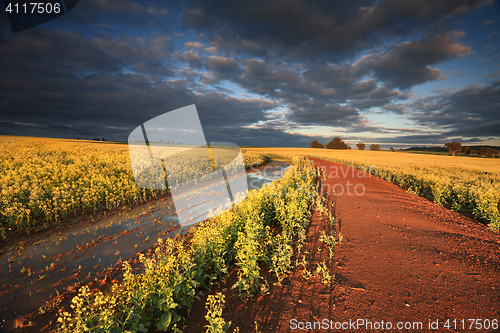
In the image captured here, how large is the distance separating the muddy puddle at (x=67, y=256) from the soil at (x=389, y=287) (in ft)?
14.1

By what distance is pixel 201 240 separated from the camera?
522 cm

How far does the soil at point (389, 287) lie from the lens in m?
3.72

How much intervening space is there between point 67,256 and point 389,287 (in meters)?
10.1

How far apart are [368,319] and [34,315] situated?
740 centimetres

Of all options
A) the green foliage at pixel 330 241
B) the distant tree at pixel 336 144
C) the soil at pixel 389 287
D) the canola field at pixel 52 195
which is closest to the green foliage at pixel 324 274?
the soil at pixel 389 287

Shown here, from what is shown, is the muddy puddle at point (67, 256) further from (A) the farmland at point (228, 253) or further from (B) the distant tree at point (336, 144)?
(B) the distant tree at point (336, 144)

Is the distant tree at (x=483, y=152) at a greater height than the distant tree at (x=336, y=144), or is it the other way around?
the distant tree at (x=336, y=144)

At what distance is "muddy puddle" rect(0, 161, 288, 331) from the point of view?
505 centimetres

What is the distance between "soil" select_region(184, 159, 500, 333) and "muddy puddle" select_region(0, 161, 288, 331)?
4.31 metres

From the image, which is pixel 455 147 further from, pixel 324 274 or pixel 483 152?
pixel 324 274

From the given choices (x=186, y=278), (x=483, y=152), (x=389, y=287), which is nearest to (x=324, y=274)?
(x=389, y=287)

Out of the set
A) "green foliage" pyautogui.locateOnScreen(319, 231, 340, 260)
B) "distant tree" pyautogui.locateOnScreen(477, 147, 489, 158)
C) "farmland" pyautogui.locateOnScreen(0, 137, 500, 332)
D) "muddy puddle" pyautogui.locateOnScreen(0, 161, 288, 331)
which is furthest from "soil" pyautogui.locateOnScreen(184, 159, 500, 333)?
"distant tree" pyautogui.locateOnScreen(477, 147, 489, 158)

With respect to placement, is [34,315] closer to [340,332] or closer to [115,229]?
[115,229]

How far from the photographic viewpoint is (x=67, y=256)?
269 inches
